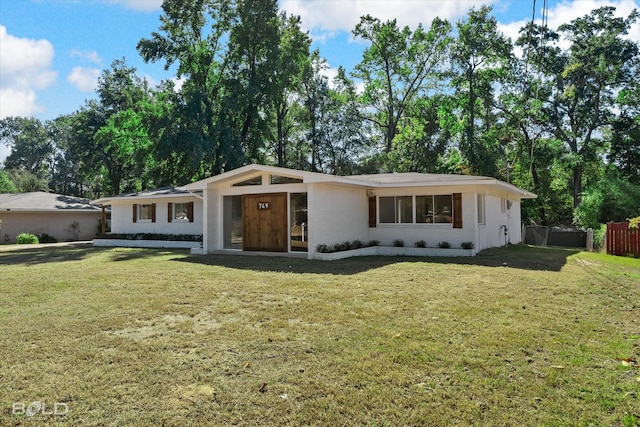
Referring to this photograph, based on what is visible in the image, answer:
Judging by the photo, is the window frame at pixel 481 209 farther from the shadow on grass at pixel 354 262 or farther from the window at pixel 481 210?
the shadow on grass at pixel 354 262

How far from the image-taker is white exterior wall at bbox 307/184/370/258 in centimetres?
1252

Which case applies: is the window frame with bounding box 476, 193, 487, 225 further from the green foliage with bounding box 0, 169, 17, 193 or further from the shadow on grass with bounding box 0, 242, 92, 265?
the green foliage with bounding box 0, 169, 17, 193

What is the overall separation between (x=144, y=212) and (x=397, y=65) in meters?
20.8

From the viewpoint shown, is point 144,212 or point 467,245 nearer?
point 467,245

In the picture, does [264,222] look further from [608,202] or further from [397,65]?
[397,65]

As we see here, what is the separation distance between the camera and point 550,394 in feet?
10.8

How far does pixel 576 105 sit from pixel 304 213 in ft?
78.2

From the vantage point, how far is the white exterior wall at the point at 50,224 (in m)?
24.8

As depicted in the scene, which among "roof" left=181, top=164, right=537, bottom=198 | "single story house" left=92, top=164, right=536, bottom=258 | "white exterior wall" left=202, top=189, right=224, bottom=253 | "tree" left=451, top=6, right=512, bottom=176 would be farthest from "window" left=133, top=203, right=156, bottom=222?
"tree" left=451, top=6, right=512, bottom=176

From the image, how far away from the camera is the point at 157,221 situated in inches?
818

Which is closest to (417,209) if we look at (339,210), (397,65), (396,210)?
(396,210)

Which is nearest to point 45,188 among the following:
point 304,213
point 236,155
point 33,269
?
point 236,155

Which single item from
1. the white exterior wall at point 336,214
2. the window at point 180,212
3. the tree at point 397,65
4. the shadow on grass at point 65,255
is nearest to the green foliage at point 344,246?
the white exterior wall at point 336,214

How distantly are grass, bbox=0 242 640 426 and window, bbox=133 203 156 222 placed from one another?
13.0m
